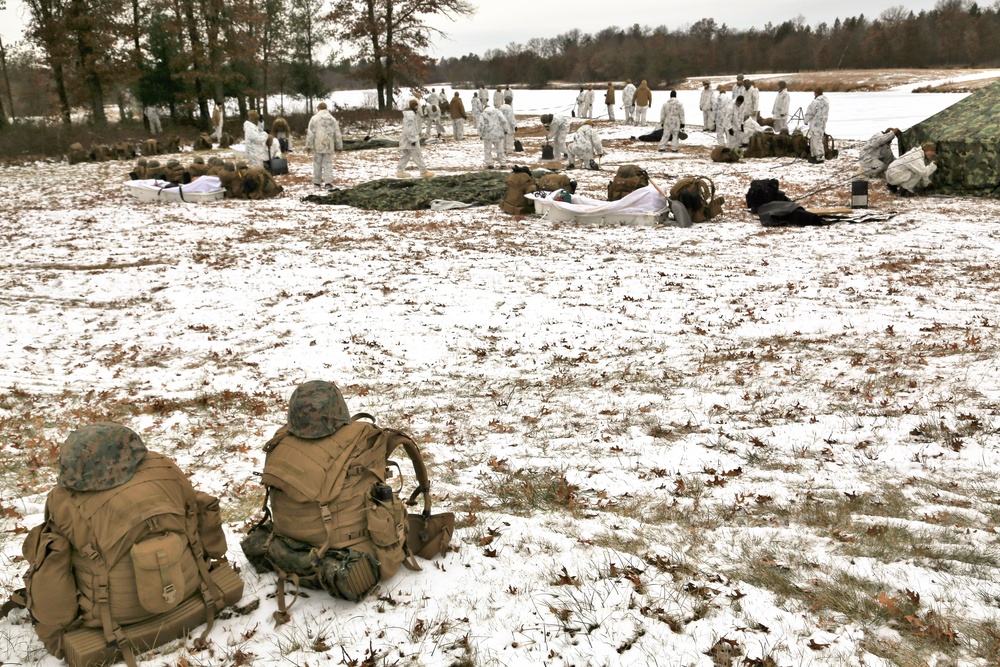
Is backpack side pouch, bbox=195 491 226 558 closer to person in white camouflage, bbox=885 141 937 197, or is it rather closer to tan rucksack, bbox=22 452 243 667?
tan rucksack, bbox=22 452 243 667

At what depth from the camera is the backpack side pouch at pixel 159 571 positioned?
2.68m

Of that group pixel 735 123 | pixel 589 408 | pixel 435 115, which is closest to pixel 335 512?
pixel 589 408

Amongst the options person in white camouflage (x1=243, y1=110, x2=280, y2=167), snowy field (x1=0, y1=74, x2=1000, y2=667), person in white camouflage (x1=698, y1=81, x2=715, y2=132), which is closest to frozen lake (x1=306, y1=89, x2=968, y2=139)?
person in white camouflage (x1=698, y1=81, x2=715, y2=132)

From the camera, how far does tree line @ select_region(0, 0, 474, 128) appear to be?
101ft

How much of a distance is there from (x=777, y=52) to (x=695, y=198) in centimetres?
7741

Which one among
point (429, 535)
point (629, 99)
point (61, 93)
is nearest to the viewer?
point (429, 535)

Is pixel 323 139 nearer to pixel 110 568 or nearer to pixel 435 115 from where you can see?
pixel 435 115

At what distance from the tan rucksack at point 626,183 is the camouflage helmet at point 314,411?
11.3 meters

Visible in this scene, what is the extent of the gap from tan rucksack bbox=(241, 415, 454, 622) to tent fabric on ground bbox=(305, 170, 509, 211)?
12.1 meters

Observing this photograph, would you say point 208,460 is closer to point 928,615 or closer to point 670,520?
point 670,520

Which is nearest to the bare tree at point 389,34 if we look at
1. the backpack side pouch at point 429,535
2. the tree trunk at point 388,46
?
the tree trunk at point 388,46

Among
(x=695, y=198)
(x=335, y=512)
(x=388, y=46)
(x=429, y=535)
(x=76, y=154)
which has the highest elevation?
(x=388, y=46)

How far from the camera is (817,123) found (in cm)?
1834

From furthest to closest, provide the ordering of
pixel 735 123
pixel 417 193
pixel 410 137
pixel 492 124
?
pixel 735 123 → pixel 492 124 → pixel 410 137 → pixel 417 193
